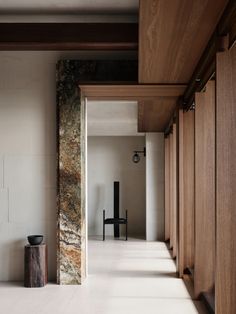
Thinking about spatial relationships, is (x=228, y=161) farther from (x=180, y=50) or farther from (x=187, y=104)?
(x=187, y=104)

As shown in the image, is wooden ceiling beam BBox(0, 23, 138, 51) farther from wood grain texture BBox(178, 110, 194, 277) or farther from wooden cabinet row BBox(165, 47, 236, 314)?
wood grain texture BBox(178, 110, 194, 277)

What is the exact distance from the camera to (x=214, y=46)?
3918mm

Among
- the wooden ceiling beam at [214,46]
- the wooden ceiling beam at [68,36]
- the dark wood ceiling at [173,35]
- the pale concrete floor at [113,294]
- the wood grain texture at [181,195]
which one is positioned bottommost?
the pale concrete floor at [113,294]

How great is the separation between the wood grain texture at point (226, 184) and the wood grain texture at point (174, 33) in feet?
1.20

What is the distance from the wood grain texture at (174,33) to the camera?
11.0 feet

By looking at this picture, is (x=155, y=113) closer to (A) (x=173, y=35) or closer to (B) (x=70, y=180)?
(B) (x=70, y=180)

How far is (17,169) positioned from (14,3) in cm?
209

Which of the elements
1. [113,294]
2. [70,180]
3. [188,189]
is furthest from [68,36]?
[113,294]

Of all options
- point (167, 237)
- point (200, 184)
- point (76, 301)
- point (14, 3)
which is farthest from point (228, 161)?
point (167, 237)

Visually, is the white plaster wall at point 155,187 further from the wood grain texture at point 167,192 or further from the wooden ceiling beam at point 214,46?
the wooden ceiling beam at point 214,46

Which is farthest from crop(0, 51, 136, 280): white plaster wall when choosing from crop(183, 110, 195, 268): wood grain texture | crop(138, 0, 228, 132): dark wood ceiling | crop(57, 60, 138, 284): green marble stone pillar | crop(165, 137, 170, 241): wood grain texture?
crop(165, 137, 170, 241): wood grain texture

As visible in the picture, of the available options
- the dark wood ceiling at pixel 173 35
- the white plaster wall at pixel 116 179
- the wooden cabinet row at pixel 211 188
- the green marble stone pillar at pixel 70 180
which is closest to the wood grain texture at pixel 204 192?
the wooden cabinet row at pixel 211 188

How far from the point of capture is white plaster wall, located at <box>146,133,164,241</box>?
11.5 metres

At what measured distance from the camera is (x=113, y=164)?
45.0 ft
